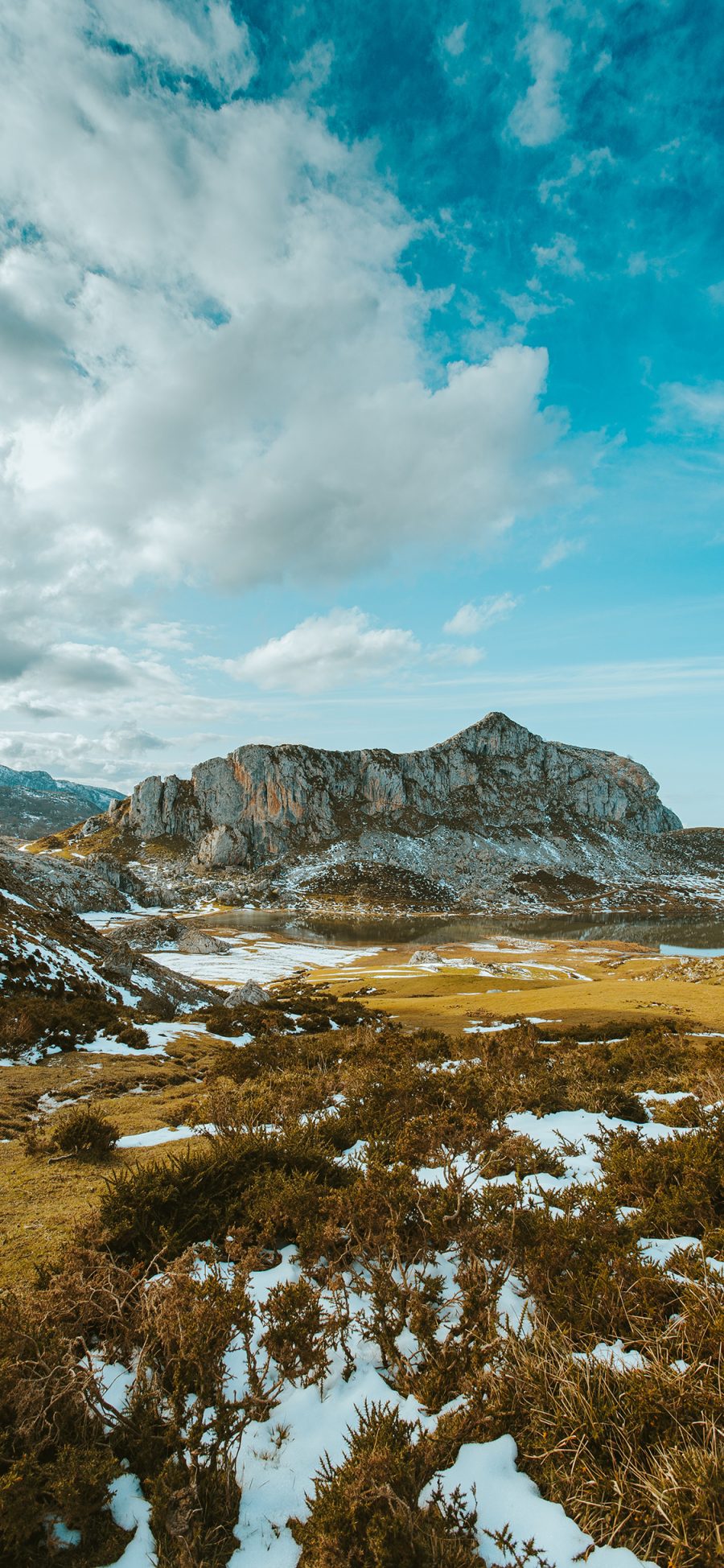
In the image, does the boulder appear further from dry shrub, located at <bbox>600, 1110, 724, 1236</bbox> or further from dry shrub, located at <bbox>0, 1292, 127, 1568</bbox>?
dry shrub, located at <bbox>0, 1292, 127, 1568</bbox>

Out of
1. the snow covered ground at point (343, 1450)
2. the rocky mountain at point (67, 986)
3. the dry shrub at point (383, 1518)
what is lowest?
the rocky mountain at point (67, 986)

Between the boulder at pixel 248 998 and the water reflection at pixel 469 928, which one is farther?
the water reflection at pixel 469 928

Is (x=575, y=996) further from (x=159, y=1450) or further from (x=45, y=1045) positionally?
(x=159, y=1450)

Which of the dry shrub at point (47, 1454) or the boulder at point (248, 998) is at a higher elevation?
the dry shrub at point (47, 1454)

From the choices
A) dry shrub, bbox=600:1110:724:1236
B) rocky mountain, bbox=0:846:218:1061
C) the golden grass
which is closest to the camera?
Answer: dry shrub, bbox=600:1110:724:1236

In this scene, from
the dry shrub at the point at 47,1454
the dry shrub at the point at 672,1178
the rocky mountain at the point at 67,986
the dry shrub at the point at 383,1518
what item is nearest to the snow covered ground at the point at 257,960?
the rocky mountain at the point at 67,986

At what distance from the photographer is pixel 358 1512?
3324 mm

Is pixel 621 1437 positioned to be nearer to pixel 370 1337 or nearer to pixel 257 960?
pixel 370 1337

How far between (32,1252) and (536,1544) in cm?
494

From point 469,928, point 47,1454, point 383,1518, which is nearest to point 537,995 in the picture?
point 383,1518

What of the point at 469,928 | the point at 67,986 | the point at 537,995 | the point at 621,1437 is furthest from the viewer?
the point at 469,928

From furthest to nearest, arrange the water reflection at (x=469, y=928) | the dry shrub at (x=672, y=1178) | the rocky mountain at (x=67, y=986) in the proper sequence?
the water reflection at (x=469, y=928), the rocky mountain at (x=67, y=986), the dry shrub at (x=672, y=1178)

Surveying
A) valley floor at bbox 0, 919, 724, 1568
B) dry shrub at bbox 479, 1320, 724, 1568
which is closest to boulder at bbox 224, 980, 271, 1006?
valley floor at bbox 0, 919, 724, 1568

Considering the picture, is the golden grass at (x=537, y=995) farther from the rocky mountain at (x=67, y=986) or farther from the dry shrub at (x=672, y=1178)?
the dry shrub at (x=672, y=1178)
